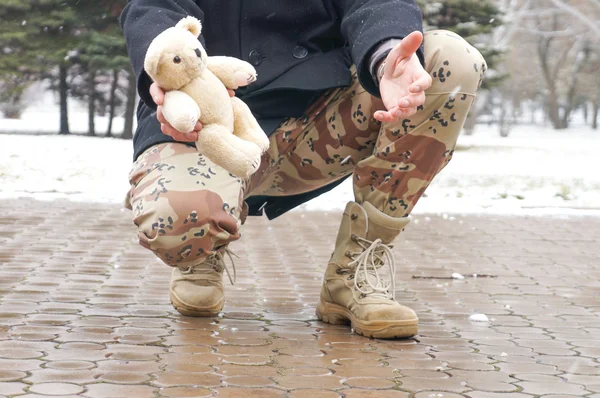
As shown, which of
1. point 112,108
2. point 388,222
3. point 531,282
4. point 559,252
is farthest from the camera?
point 112,108

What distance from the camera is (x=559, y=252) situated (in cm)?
560

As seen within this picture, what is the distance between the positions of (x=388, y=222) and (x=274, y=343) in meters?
0.57

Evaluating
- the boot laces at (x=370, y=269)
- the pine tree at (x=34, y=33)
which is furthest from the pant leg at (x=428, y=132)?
the pine tree at (x=34, y=33)

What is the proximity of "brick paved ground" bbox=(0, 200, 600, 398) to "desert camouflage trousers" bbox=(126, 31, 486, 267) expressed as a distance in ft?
1.14

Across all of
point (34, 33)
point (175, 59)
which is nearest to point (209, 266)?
point (175, 59)

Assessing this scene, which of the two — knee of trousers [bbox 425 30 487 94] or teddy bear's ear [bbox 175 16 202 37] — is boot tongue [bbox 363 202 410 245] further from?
teddy bear's ear [bbox 175 16 202 37]

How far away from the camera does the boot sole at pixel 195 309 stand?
10.1 feet

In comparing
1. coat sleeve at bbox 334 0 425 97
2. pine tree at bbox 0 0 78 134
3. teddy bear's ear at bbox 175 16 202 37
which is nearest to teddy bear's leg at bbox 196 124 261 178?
teddy bear's ear at bbox 175 16 202 37

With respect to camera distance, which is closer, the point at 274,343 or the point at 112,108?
the point at 274,343

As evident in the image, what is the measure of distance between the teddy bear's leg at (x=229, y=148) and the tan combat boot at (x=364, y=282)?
1.92 ft

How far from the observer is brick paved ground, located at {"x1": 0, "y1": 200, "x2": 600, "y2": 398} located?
7.34 feet

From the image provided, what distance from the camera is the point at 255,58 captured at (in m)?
3.03

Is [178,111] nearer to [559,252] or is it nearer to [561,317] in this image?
[561,317]

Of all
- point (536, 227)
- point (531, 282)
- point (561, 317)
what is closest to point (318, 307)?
point (561, 317)
